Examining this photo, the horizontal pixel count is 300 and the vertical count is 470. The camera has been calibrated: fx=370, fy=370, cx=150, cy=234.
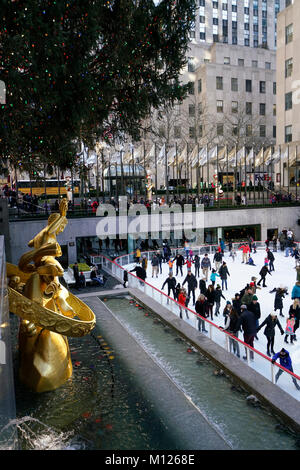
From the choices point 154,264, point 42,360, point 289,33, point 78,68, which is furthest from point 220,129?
point 42,360

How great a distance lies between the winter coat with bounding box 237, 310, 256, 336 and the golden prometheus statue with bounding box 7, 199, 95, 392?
380 centimetres

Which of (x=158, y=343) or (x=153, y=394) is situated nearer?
(x=153, y=394)

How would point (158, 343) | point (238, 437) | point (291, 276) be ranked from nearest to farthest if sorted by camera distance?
point (238, 437)
point (158, 343)
point (291, 276)

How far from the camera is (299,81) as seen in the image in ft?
125

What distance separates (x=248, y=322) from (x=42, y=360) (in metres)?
4.81

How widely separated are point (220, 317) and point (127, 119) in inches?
284

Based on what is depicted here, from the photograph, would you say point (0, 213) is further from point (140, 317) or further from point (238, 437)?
point (238, 437)

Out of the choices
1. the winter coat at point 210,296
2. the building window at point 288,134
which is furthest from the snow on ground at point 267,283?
the building window at point 288,134

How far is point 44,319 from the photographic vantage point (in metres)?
6.43

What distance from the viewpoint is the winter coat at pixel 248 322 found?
Answer: 29.0 feet

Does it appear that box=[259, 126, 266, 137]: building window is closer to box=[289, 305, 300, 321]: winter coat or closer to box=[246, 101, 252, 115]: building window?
box=[246, 101, 252, 115]: building window

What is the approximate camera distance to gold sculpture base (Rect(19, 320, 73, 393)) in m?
6.82

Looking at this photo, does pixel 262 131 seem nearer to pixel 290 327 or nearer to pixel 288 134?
pixel 288 134

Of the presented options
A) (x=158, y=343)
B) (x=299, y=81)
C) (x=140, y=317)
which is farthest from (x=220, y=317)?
(x=299, y=81)
